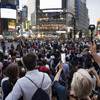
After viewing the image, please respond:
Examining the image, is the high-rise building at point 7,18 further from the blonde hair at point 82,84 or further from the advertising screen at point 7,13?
the blonde hair at point 82,84

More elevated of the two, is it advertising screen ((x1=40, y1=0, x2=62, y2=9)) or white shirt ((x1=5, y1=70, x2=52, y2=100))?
advertising screen ((x1=40, y1=0, x2=62, y2=9))

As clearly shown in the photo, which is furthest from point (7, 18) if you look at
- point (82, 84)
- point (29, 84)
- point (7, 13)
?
point (82, 84)

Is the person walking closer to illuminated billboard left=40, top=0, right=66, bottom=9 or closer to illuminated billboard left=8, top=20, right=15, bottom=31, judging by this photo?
illuminated billboard left=8, top=20, right=15, bottom=31

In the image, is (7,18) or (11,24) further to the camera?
(11,24)

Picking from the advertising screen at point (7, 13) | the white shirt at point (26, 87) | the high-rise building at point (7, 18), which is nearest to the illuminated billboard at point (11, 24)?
the high-rise building at point (7, 18)

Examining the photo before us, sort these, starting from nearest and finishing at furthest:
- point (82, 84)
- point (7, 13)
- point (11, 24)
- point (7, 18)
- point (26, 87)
Result: point (82, 84) < point (26, 87) < point (7, 13) < point (7, 18) < point (11, 24)

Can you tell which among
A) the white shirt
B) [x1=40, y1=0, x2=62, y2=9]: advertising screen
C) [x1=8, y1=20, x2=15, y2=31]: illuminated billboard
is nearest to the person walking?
the white shirt

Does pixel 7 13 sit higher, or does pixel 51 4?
pixel 51 4

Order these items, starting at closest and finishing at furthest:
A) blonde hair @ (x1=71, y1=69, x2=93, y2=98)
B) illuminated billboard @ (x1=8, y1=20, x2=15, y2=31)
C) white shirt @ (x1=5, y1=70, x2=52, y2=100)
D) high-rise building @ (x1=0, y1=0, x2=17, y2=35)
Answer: blonde hair @ (x1=71, y1=69, x2=93, y2=98), white shirt @ (x1=5, y1=70, x2=52, y2=100), high-rise building @ (x1=0, y1=0, x2=17, y2=35), illuminated billboard @ (x1=8, y1=20, x2=15, y2=31)

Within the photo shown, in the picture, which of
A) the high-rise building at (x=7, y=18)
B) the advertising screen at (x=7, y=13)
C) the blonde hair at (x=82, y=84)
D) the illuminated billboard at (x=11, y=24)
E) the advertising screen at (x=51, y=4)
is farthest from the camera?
the advertising screen at (x=51, y=4)

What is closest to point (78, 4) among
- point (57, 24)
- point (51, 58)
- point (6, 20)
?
point (57, 24)

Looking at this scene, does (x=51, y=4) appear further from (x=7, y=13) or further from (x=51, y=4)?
(x=7, y=13)

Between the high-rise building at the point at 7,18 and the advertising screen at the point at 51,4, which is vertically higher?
the advertising screen at the point at 51,4

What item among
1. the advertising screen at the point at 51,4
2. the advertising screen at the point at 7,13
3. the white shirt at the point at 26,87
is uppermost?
the advertising screen at the point at 51,4
